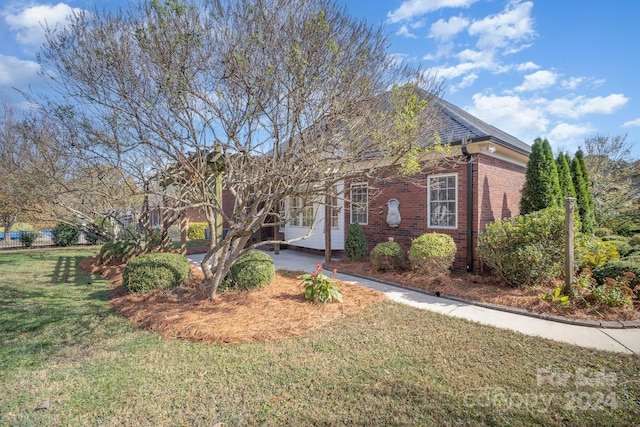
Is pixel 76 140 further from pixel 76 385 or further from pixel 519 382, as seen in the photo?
pixel 519 382

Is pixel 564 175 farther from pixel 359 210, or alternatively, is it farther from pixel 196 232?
pixel 196 232

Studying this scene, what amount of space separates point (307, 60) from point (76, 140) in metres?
5.04

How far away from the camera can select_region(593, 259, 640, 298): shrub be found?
5.09 m

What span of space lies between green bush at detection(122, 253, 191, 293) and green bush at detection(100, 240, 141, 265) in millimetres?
4226

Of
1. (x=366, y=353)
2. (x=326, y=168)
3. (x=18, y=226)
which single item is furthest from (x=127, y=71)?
(x=18, y=226)

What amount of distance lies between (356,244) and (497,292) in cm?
395

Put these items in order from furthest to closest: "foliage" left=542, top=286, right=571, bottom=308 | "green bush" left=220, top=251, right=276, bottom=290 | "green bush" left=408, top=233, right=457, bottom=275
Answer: "green bush" left=408, top=233, right=457, bottom=275
"green bush" left=220, top=251, right=276, bottom=290
"foliage" left=542, top=286, right=571, bottom=308

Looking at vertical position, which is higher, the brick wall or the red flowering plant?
the brick wall

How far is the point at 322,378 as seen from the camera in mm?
3006

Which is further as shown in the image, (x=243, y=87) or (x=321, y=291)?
(x=321, y=291)

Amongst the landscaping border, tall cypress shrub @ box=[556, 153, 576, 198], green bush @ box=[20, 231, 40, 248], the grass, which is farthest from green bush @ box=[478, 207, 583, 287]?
green bush @ box=[20, 231, 40, 248]

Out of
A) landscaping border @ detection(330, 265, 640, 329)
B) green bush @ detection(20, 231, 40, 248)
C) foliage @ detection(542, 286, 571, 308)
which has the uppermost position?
green bush @ detection(20, 231, 40, 248)

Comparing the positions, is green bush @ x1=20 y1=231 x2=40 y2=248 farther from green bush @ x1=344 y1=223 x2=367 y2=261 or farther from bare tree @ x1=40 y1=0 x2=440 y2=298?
green bush @ x1=344 y1=223 x2=367 y2=261

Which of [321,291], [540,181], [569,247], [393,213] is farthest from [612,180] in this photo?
[321,291]
